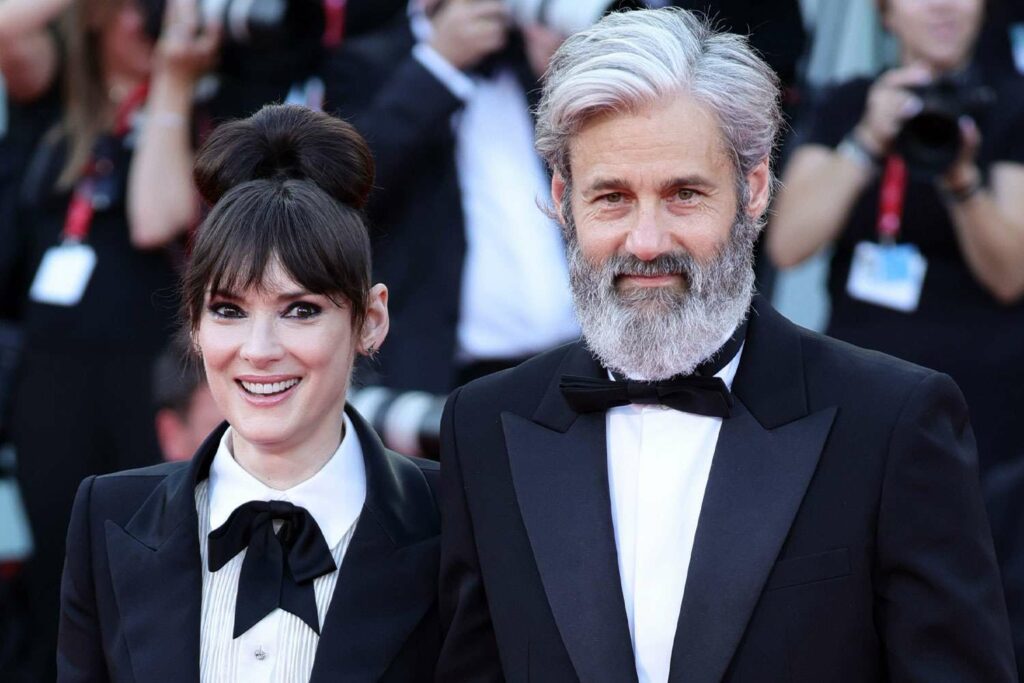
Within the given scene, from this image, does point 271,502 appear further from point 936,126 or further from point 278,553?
point 936,126

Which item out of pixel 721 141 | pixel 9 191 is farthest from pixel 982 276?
pixel 9 191

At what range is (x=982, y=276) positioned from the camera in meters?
4.44

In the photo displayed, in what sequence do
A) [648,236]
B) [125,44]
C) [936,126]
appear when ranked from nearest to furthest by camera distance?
[648,236]
[936,126]
[125,44]

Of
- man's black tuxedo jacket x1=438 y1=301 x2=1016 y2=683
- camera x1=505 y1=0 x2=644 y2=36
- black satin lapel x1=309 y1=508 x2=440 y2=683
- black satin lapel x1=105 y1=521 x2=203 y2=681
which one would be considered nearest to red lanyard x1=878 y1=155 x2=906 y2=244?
camera x1=505 y1=0 x2=644 y2=36

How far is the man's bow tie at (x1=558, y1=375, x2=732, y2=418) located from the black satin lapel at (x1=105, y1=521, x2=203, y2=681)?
0.70 m

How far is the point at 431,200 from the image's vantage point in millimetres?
4801

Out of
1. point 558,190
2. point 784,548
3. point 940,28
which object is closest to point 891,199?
point 940,28

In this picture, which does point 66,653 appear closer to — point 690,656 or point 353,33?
point 690,656

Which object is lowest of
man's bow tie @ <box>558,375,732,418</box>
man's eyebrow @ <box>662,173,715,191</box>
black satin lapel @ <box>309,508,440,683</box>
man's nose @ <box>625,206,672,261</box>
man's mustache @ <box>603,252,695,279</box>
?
black satin lapel @ <box>309,508,440,683</box>

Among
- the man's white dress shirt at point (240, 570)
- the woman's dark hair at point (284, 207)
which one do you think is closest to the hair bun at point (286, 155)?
the woman's dark hair at point (284, 207)

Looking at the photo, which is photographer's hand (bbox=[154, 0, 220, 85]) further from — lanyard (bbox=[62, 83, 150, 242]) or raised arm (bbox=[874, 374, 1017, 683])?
raised arm (bbox=[874, 374, 1017, 683])

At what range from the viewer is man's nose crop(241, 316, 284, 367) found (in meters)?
2.91

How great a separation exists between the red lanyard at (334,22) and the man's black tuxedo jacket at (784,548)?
2.37 m

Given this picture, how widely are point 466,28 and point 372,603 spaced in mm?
2129
